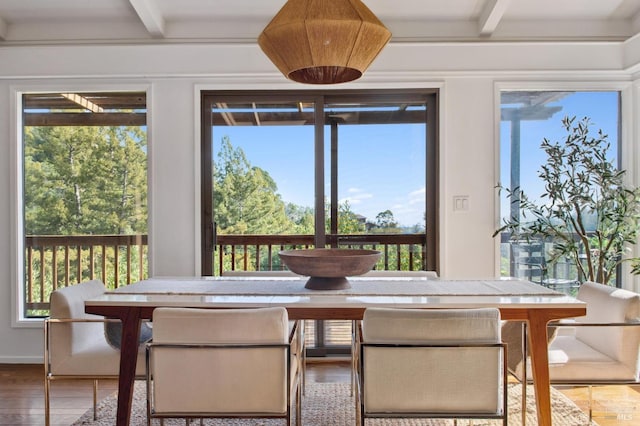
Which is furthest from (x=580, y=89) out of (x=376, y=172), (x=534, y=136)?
(x=376, y=172)

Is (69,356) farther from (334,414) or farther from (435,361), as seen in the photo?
(435,361)

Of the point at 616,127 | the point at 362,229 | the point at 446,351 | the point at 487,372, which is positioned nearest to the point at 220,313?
the point at 446,351

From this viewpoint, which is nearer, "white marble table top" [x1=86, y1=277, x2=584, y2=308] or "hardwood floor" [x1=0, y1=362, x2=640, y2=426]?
"white marble table top" [x1=86, y1=277, x2=584, y2=308]

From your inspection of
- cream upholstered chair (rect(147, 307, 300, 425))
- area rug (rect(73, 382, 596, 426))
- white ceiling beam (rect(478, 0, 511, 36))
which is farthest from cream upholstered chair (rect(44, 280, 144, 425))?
white ceiling beam (rect(478, 0, 511, 36))

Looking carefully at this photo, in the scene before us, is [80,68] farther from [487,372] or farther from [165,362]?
[487,372]

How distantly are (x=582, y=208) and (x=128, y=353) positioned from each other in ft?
9.90

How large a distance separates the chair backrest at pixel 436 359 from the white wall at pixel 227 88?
1937 mm

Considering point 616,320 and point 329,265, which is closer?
point 616,320

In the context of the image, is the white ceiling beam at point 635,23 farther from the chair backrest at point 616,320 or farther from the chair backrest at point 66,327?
the chair backrest at point 66,327

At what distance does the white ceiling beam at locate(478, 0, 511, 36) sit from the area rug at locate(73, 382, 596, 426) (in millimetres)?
2423

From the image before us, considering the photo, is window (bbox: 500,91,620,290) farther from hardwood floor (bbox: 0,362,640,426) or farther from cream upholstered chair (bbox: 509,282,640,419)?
cream upholstered chair (bbox: 509,282,640,419)

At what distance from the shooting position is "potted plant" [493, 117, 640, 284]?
3.24 meters

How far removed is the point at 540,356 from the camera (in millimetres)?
1917

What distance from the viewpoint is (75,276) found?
12.2 feet
